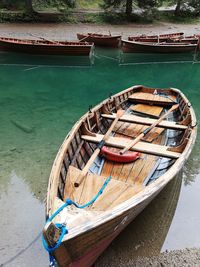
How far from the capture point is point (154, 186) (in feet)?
14.0

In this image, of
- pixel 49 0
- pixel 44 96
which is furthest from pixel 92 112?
pixel 49 0

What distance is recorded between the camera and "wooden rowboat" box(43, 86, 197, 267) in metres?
3.36

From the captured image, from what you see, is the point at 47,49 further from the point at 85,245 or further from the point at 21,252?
the point at 85,245

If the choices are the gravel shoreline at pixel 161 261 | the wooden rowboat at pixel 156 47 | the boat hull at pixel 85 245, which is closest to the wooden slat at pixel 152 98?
the gravel shoreline at pixel 161 261

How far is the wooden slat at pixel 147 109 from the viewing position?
877 centimetres

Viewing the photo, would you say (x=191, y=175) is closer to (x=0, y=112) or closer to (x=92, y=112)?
(x=92, y=112)

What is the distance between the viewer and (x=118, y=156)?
600 cm

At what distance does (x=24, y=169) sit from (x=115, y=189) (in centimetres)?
374

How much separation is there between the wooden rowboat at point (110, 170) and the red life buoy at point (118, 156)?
3.8 inches

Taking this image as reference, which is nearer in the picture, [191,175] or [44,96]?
[191,175]

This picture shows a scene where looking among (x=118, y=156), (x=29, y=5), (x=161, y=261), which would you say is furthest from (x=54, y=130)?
(x=29, y=5)

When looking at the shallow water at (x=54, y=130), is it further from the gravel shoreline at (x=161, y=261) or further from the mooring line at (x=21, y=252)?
the gravel shoreline at (x=161, y=261)

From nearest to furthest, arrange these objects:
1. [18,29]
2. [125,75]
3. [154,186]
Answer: [154,186]
[125,75]
[18,29]

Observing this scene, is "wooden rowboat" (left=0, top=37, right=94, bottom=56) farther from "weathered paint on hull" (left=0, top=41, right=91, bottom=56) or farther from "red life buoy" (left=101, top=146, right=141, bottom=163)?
"red life buoy" (left=101, top=146, right=141, bottom=163)
